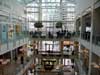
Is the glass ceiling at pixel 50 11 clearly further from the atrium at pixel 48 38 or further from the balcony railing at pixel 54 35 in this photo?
the balcony railing at pixel 54 35

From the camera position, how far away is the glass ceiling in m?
35.6

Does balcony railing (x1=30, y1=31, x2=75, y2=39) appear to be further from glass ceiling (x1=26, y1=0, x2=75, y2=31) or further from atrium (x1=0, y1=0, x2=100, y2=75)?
glass ceiling (x1=26, y1=0, x2=75, y2=31)

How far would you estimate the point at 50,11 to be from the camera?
3594 cm

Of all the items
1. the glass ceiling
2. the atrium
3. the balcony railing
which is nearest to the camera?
the atrium

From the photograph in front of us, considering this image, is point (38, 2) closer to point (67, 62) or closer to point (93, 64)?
point (67, 62)

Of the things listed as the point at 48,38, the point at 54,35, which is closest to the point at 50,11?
the point at 54,35

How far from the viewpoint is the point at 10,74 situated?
544 inches

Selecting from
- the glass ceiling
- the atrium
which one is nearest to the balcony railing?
the atrium

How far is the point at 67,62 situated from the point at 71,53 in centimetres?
601

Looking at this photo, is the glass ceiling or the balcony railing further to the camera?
the glass ceiling

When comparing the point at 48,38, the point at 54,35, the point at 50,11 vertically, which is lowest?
the point at 48,38

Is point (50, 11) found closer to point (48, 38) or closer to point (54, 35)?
point (54, 35)

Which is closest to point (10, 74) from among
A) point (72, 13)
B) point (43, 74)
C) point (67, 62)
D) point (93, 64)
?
point (93, 64)

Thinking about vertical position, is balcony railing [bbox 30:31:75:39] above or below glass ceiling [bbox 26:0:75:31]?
below
